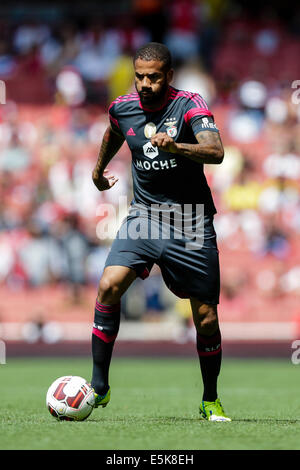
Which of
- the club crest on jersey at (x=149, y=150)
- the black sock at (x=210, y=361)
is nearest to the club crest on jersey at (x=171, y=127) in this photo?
the club crest on jersey at (x=149, y=150)

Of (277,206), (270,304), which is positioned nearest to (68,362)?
(270,304)

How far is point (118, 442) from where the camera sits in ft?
14.2

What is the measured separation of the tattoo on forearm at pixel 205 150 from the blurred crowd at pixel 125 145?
1072 cm

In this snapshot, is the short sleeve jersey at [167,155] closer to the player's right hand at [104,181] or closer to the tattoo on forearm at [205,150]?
the tattoo on forearm at [205,150]

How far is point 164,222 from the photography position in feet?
18.7

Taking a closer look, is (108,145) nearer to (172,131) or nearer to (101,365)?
(172,131)

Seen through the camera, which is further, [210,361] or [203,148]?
[210,361]

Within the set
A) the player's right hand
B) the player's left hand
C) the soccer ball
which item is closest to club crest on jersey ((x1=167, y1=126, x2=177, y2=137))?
the player's left hand

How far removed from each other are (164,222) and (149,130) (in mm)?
597

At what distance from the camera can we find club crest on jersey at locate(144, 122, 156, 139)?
5637 mm

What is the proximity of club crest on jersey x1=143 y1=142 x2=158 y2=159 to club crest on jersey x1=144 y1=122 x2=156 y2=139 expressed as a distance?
6 cm

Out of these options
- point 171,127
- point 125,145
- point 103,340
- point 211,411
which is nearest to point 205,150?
point 171,127

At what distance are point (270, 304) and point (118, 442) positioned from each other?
12.4 m

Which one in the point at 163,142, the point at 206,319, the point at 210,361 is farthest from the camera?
the point at 210,361
